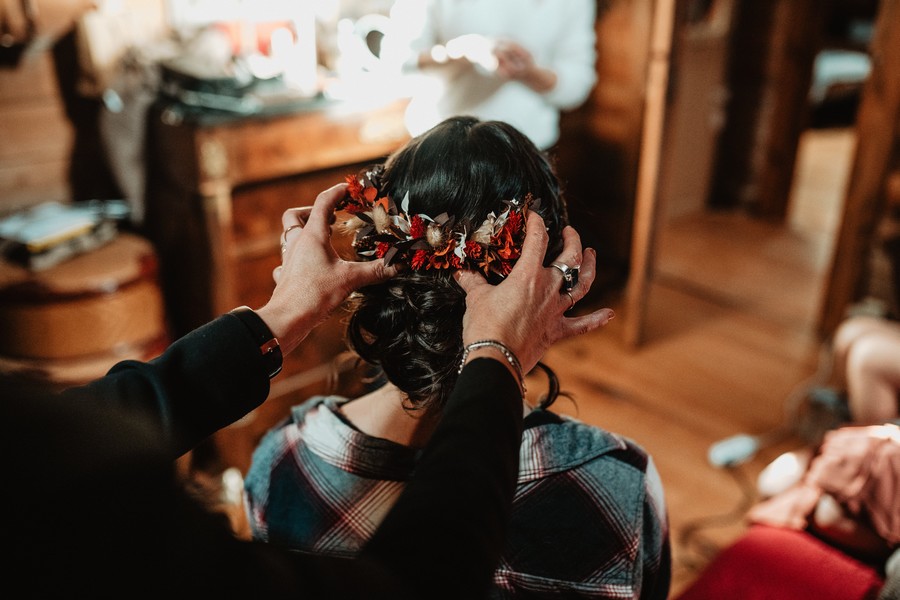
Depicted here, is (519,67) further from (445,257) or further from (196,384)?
(196,384)

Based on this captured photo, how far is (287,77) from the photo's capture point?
249cm

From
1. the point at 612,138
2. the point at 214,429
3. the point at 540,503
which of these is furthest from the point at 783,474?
the point at 612,138

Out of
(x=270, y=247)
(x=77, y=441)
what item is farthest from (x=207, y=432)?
(x=270, y=247)

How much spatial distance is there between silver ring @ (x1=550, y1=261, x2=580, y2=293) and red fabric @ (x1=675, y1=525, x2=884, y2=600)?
698 mm

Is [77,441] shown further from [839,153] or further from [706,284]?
[839,153]

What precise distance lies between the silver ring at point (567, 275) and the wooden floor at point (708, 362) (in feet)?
4.65

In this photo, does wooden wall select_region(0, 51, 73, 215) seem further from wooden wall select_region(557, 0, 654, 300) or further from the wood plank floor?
wooden wall select_region(557, 0, 654, 300)

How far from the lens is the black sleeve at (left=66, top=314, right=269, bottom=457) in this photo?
861 millimetres

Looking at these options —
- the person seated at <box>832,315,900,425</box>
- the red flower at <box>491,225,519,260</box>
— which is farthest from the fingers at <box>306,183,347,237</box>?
the person seated at <box>832,315,900,425</box>

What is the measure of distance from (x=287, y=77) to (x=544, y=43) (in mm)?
852

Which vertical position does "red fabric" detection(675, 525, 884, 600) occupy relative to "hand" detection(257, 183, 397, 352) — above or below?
below

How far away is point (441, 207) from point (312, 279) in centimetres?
19

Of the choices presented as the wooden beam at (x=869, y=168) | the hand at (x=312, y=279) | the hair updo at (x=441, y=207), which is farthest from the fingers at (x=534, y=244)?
the wooden beam at (x=869, y=168)

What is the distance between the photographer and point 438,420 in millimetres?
1010
